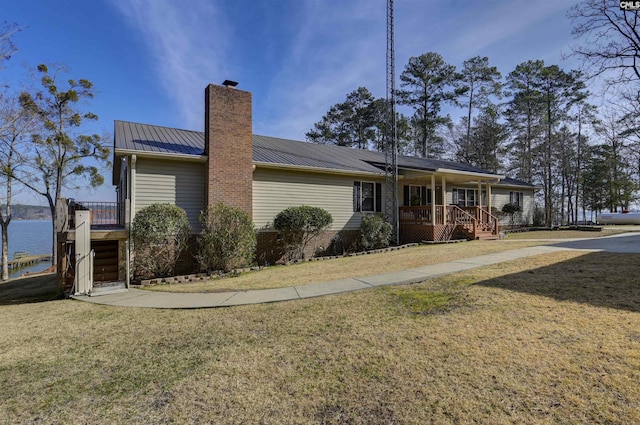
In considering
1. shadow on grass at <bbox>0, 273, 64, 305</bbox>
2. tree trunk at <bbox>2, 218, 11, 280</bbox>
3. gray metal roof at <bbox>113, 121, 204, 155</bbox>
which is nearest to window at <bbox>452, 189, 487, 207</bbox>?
gray metal roof at <bbox>113, 121, 204, 155</bbox>

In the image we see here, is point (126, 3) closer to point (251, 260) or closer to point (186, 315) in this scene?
point (251, 260)

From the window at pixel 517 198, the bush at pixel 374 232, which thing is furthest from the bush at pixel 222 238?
the window at pixel 517 198

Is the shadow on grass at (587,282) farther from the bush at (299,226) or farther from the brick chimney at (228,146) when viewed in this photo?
the brick chimney at (228,146)

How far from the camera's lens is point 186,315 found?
5.74 metres

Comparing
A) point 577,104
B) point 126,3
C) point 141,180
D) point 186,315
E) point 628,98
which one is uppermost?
point 577,104

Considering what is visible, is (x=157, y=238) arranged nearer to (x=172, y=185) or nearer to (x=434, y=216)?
(x=172, y=185)

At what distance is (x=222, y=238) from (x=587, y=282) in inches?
355

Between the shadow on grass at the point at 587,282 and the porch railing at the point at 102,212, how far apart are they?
11331 millimetres

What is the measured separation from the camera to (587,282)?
6.21 metres

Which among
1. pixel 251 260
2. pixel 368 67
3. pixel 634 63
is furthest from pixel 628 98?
pixel 251 260

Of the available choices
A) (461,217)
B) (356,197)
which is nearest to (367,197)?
(356,197)

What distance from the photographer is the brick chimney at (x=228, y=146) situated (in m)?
10.9

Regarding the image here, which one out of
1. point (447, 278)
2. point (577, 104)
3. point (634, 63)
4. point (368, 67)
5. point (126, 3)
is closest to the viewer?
point (447, 278)

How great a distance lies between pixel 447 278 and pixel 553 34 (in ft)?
42.7
